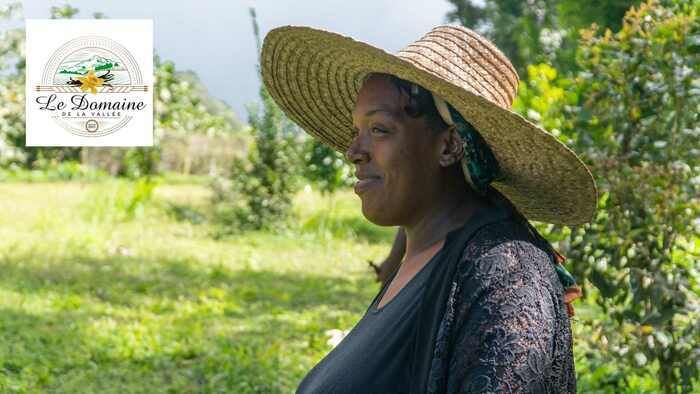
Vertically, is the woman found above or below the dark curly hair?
below

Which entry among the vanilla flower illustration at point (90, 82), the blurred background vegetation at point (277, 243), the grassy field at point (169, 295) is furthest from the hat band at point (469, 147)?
the vanilla flower illustration at point (90, 82)

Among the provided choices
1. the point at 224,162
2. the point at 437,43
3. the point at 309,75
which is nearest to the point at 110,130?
the point at 309,75

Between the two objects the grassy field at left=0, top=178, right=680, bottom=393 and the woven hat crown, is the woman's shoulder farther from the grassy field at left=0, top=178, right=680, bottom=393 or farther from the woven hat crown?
the grassy field at left=0, top=178, right=680, bottom=393

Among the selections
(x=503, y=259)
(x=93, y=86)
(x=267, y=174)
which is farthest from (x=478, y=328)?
(x=267, y=174)

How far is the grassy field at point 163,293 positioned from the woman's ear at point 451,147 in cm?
394

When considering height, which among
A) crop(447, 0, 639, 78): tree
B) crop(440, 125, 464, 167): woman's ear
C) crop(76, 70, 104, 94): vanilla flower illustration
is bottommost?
crop(440, 125, 464, 167): woman's ear

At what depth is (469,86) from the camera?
78.2 inches

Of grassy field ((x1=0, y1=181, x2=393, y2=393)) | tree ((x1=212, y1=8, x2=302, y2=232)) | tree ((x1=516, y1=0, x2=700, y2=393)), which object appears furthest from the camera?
tree ((x1=212, y1=8, x2=302, y2=232))

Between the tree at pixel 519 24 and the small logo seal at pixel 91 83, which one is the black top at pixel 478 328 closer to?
the small logo seal at pixel 91 83

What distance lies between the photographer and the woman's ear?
1942 millimetres

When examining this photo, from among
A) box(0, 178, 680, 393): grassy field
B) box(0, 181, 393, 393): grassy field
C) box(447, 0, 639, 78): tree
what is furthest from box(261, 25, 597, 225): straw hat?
box(447, 0, 639, 78): tree

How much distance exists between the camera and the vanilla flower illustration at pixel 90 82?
5.41 meters

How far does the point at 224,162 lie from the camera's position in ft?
56.0

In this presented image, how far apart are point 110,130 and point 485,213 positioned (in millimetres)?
3981
